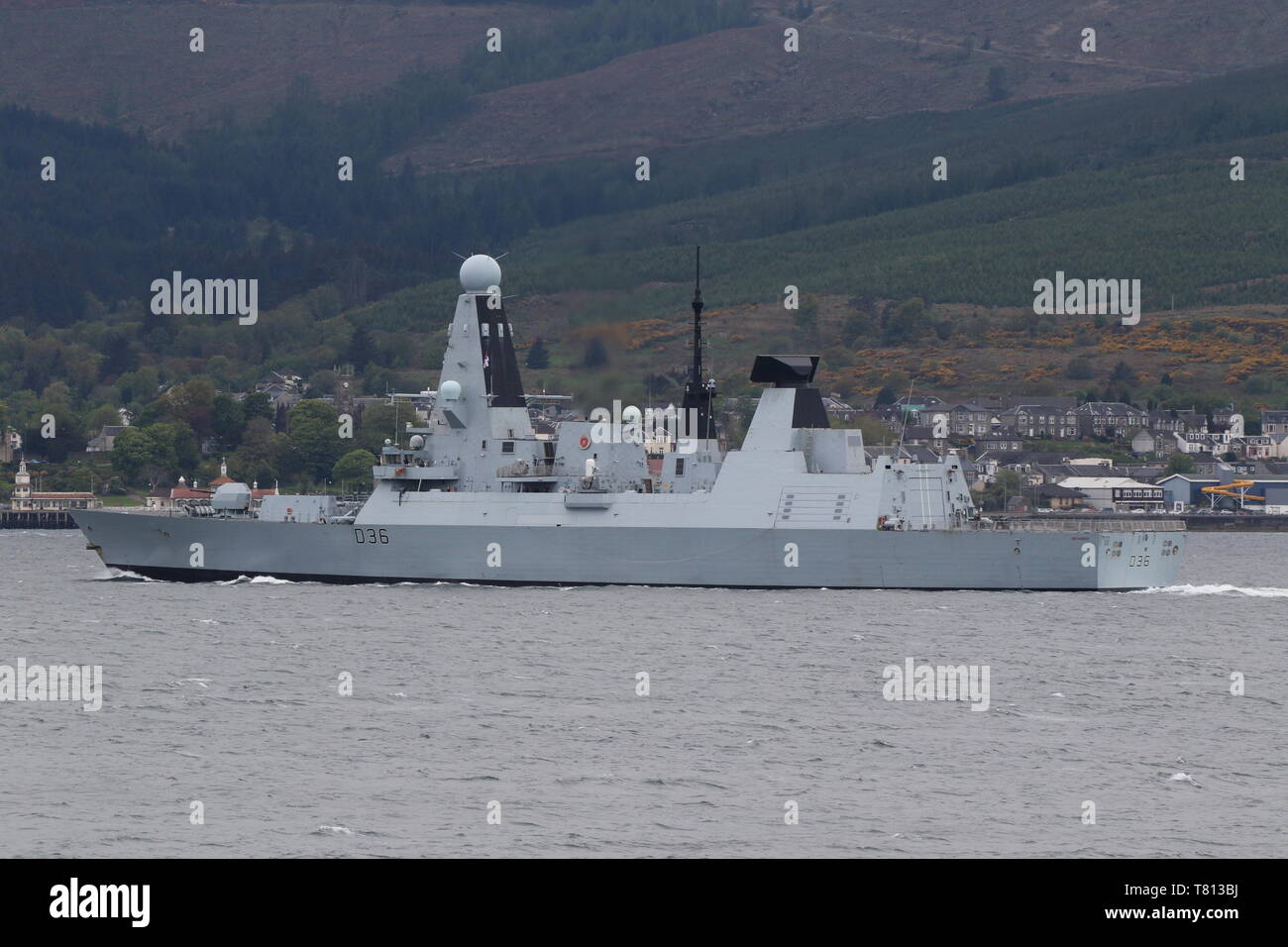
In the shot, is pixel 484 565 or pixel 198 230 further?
pixel 198 230

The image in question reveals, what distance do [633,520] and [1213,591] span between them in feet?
44.7

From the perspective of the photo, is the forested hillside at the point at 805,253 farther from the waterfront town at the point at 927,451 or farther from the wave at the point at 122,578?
the wave at the point at 122,578

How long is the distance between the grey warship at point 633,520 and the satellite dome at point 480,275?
88cm

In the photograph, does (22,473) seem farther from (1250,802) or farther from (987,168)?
(1250,802)

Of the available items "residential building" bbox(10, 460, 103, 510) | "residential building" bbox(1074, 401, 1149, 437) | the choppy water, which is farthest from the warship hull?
"residential building" bbox(1074, 401, 1149, 437)

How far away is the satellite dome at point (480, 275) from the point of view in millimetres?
45344

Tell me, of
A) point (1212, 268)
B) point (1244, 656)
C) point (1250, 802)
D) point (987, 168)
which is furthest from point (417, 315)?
point (1250, 802)

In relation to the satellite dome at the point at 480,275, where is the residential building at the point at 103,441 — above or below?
below

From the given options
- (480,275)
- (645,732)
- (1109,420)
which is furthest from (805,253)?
(645,732)

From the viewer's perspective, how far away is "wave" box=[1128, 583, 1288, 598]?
42069 mm

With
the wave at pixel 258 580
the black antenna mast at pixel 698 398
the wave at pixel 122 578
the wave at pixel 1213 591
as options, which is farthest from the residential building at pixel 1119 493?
the wave at pixel 258 580

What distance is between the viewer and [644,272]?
77.8 metres

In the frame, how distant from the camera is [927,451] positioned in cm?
9469
